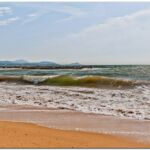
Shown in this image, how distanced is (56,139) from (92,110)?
481cm

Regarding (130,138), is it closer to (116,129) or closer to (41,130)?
(116,129)

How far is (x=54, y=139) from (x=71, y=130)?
1.44m

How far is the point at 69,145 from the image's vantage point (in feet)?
23.0

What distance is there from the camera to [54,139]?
7547 mm

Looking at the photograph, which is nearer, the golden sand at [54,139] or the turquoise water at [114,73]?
the golden sand at [54,139]

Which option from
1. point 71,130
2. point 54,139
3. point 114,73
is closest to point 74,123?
point 71,130

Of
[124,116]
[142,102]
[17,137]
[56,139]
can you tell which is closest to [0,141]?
[17,137]

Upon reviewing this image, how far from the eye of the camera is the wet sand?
7293 mm

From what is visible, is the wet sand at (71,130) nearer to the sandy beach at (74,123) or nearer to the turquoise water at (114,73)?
the sandy beach at (74,123)

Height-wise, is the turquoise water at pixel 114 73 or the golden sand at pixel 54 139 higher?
the turquoise water at pixel 114 73

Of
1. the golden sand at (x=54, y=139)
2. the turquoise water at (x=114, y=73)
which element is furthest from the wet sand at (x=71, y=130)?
→ the turquoise water at (x=114, y=73)

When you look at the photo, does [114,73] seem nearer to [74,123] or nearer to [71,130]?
[74,123]

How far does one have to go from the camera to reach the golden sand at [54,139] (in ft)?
22.6

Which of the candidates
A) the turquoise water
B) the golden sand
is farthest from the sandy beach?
the turquoise water
